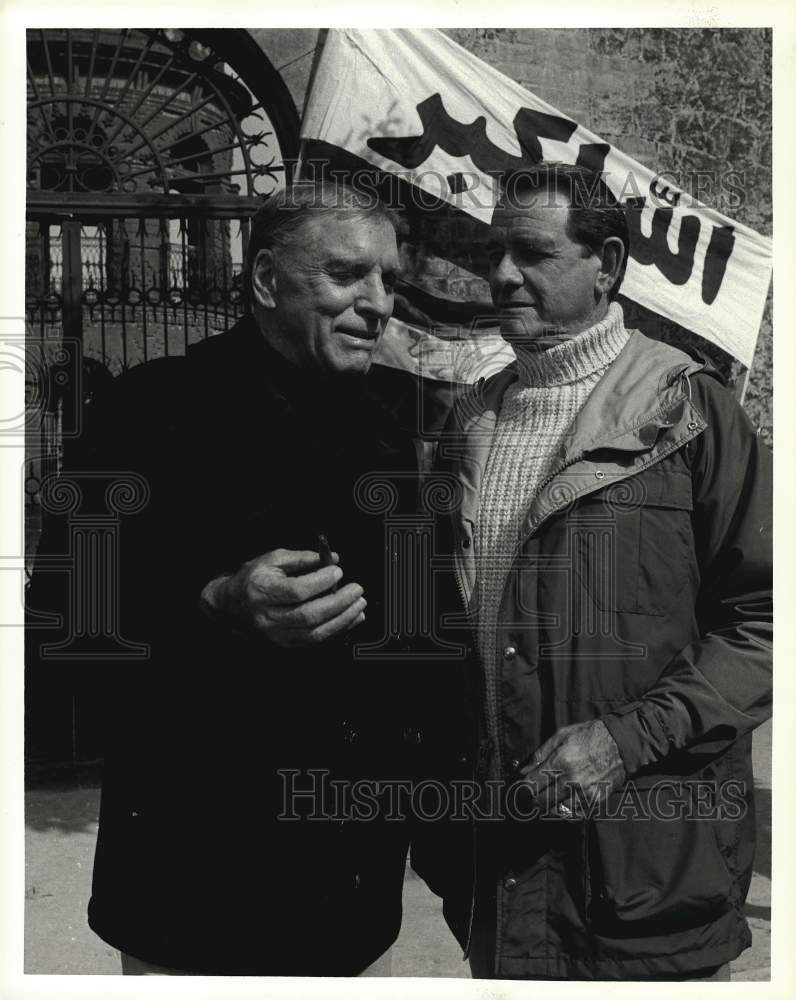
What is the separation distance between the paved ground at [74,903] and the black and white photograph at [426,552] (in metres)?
0.01

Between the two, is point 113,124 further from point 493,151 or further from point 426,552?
point 426,552

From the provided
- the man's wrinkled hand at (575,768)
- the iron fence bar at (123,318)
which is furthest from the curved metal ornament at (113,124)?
the man's wrinkled hand at (575,768)

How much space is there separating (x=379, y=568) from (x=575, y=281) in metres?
1.01

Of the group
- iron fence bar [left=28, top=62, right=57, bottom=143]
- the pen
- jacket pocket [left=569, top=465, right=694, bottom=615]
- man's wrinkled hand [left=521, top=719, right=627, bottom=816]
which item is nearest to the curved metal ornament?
iron fence bar [left=28, top=62, right=57, bottom=143]

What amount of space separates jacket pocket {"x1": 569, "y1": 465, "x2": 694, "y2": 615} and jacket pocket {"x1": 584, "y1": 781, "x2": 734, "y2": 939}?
0.54m

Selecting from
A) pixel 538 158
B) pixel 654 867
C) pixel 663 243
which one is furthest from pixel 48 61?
pixel 654 867

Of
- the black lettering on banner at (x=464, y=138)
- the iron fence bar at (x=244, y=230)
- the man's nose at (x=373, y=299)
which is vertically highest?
the black lettering on banner at (x=464, y=138)

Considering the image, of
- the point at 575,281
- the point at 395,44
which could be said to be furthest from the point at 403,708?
the point at 395,44

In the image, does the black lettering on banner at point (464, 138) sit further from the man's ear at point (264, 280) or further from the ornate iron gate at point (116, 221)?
the man's ear at point (264, 280)

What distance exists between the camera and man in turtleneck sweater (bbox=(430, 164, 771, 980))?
3383mm

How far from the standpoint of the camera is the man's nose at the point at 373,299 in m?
3.62

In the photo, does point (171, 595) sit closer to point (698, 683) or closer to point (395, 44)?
point (698, 683)

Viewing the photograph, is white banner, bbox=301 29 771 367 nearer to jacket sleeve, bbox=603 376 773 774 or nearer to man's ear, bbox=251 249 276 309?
man's ear, bbox=251 249 276 309

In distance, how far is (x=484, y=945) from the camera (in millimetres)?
3549
